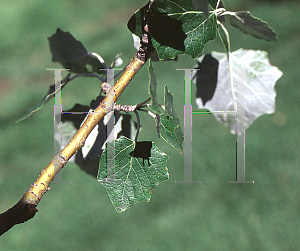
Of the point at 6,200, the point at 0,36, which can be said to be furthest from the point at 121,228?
the point at 0,36

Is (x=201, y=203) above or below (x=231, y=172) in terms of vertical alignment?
below

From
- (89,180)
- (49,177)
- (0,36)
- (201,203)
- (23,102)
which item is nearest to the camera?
(49,177)

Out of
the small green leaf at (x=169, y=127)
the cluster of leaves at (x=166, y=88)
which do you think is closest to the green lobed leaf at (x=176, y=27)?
the cluster of leaves at (x=166, y=88)

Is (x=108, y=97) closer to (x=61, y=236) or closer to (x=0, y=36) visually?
(x=61, y=236)

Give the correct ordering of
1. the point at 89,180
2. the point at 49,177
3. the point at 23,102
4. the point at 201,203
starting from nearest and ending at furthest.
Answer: the point at 49,177, the point at 201,203, the point at 89,180, the point at 23,102

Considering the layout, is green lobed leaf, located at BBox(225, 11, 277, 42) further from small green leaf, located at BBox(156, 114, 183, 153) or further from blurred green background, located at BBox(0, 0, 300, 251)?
blurred green background, located at BBox(0, 0, 300, 251)

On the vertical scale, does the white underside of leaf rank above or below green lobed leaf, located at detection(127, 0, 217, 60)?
below

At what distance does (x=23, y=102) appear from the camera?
2.85 m

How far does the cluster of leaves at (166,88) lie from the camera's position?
568 millimetres

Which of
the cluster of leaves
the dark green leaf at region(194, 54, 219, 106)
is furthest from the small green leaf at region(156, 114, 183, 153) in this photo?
the dark green leaf at region(194, 54, 219, 106)

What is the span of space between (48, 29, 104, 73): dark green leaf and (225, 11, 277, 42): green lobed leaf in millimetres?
394

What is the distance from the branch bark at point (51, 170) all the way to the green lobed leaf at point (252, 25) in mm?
314

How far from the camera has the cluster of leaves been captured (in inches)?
22.4

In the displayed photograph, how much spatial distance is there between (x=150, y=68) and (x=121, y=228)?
1860 mm
